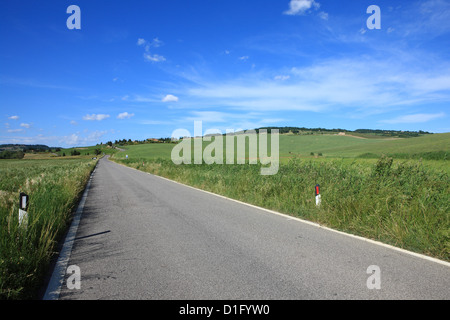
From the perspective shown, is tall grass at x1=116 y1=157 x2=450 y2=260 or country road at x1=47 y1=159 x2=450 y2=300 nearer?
country road at x1=47 y1=159 x2=450 y2=300

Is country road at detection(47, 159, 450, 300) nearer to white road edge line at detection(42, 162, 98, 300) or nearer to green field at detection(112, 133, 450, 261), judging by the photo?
white road edge line at detection(42, 162, 98, 300)

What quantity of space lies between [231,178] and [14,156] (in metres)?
110

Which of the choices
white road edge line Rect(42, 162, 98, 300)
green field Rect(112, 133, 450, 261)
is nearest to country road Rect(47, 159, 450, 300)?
white road edge line Rect(42, 162, 98, 300)

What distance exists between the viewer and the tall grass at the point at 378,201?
5.23m

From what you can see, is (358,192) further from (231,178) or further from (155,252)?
(231,178)

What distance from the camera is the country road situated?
341 centimetres

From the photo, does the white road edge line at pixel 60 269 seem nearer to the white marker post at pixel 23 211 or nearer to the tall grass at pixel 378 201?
the white marker post at pixel 23 211

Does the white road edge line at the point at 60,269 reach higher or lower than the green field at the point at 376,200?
lower

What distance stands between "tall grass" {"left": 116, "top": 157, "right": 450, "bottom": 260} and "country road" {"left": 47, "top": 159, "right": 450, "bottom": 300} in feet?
2.00

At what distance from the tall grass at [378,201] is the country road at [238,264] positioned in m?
0.61

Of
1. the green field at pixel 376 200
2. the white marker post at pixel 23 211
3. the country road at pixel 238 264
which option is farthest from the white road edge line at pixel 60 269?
the green field at pixel 376 200

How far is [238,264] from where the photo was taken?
429cm

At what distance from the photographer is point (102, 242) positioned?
18.7ft

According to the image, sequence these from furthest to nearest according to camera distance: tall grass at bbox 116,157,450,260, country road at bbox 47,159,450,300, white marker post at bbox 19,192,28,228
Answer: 1. tall grass at bbox 116,157,450,260
2. white marker post at bbox 19,192,28,228
3. country road at bbox 47,159,450,300
